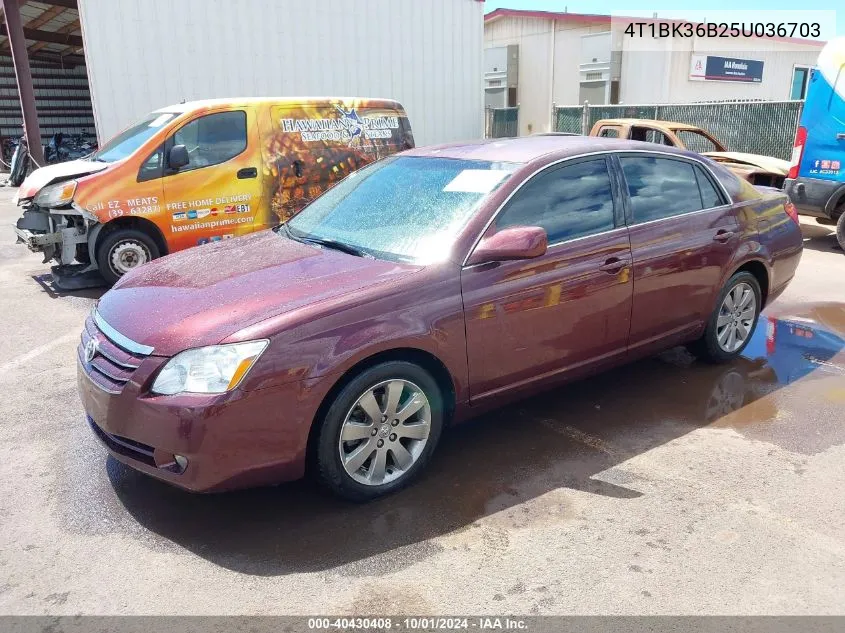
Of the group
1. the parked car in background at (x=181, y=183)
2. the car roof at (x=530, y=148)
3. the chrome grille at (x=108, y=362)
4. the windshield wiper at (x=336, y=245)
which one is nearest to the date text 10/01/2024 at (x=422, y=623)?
the chrome grille at (x=108, y=362)

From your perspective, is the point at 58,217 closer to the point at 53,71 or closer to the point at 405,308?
the point at 405,308

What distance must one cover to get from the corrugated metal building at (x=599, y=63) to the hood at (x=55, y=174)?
62.1 ft

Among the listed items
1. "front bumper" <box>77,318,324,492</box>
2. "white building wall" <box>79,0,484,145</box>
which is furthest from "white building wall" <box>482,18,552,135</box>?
"front bumper" <box>77,318,324,492</box>

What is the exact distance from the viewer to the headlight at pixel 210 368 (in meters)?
2.91

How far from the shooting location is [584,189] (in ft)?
13.7

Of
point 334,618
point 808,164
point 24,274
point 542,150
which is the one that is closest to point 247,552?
point 334,618

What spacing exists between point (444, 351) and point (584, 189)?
4.73ft

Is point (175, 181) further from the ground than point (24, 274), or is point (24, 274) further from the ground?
point (175, 181)

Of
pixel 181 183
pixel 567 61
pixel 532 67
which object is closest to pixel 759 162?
pixel 181 183

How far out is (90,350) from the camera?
132 inches

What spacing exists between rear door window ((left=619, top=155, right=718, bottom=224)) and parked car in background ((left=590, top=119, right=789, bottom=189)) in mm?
6073

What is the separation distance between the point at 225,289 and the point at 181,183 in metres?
4.56

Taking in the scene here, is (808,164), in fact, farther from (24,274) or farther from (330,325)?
(24,274)

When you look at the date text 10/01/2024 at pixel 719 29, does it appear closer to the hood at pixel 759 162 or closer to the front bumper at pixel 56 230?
the hood at pixel 759 162
